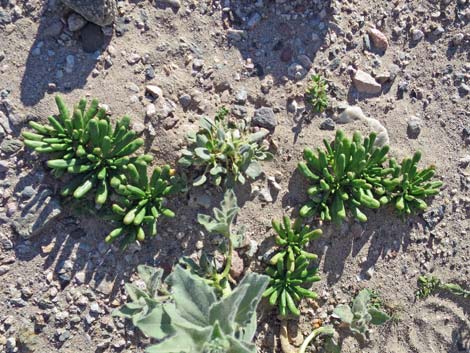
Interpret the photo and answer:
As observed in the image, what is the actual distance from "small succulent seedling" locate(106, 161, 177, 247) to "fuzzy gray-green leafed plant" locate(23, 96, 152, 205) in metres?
0.13

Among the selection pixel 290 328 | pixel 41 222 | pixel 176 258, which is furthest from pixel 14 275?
pixel 290 328

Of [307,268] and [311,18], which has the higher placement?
[311,18]

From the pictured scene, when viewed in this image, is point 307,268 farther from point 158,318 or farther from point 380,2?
point 380,2

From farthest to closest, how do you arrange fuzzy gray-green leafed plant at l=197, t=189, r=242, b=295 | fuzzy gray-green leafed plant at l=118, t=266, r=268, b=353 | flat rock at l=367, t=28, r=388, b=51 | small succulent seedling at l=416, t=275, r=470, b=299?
flat rock at l=367, t=28, r=388, b=51 < small succulent seedling at l=416, t=275, r=470, b=299 < fuzzy gray-green leafed plant at l=197, t=189, r=242, b=295 < fuzzy gray-green leafed plant at l=118, t=266, r=268, b=353

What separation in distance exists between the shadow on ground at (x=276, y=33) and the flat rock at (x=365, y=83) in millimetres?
535

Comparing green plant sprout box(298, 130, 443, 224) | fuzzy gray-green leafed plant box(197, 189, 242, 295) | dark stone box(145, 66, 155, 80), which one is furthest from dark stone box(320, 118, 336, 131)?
dark stone box(145, 66, 155, 80)

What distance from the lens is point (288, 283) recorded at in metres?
5.11

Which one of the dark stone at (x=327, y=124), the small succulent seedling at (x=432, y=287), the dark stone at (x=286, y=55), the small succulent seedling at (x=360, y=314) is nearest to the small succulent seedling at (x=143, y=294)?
the small succulent seedling at (x=360, y=314)

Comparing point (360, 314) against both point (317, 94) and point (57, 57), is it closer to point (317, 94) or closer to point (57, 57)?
point (317, 94)

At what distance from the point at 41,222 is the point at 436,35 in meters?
4.77

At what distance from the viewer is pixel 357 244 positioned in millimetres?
5629

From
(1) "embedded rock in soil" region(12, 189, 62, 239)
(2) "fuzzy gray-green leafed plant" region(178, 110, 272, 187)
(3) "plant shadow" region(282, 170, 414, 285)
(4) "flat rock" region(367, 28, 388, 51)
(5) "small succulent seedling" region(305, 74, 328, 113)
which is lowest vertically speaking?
(1) "embedded rock in soil" region(12, 189, 62, 239)

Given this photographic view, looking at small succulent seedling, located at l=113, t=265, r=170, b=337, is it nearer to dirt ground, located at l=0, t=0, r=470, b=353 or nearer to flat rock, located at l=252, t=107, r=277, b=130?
dirt ground, located at l=0, t=0, r=470, b=353

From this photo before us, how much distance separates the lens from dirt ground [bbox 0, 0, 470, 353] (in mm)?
4961
